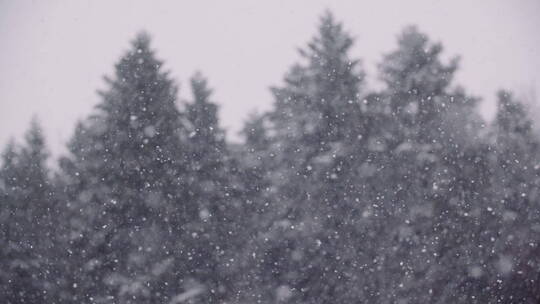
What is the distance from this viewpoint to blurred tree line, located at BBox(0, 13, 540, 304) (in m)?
12.6

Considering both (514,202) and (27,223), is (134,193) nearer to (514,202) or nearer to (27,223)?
(27,223)

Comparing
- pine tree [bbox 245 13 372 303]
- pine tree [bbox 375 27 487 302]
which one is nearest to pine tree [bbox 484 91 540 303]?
pine tree [bbox 375 27 487 302]

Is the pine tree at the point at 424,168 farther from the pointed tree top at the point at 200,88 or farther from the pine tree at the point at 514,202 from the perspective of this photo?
the pointed tree top at the point at 200,88

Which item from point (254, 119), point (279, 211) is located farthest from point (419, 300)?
point (254, 119)

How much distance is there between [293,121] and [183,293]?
260 inches

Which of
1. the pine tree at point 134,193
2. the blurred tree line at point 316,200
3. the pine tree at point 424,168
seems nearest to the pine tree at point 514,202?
the blurred tree line at point 316,200

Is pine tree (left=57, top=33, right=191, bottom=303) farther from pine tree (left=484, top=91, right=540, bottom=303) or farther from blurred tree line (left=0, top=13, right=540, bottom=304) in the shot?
pine tree (left=484, top=91, right=540, bottom=303)

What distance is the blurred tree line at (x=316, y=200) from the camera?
41.3ft

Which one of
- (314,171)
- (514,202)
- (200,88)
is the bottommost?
(514,202)

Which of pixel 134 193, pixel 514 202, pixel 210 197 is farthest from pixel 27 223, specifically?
pixel 514 202

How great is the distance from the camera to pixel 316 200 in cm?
1374

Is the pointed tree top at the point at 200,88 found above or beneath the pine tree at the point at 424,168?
above

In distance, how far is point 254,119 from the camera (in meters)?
20.3

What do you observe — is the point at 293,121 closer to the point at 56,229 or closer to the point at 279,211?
the point at 279,211
